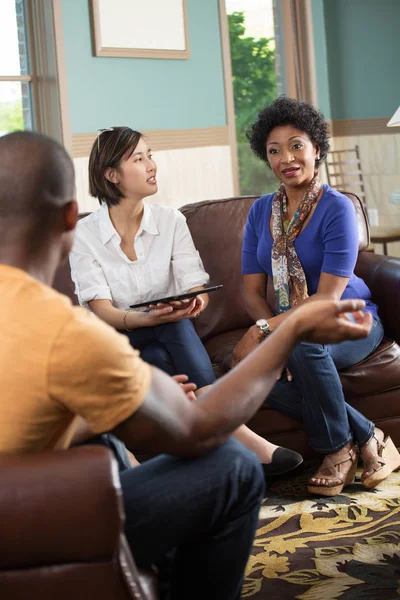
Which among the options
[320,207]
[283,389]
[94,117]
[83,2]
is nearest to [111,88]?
[94,117]

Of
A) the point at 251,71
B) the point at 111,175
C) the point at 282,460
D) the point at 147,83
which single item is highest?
the point at 251,71

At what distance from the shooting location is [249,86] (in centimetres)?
598

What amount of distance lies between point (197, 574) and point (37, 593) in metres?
0.35

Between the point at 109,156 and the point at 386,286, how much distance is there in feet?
3.74

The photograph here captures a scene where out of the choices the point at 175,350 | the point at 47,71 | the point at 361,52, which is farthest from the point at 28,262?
the point at 361,52

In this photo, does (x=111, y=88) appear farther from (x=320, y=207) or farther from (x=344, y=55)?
(x=320, y=207)

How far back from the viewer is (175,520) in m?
1.26

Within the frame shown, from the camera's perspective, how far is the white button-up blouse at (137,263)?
110 inches

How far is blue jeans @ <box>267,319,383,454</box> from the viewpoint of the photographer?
2502 mm

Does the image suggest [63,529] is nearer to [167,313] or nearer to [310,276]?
[167,313]

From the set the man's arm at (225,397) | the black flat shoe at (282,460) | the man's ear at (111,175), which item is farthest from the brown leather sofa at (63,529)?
the man's ear at (111,175)

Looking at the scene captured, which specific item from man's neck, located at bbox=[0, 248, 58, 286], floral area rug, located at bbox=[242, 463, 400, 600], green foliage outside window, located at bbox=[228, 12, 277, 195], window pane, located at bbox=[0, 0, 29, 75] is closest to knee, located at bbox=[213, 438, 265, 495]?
man's neck, located at bbox=[0, 248, 58, 286]

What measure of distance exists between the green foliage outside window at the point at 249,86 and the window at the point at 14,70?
164 cm

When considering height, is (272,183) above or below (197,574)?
above
